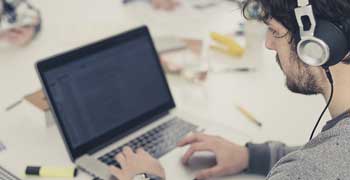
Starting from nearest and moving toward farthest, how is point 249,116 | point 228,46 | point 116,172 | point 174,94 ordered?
point 116,172 < point 249,116 < point 174,94 < point 228,46

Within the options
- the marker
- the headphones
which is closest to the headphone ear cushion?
the headphones

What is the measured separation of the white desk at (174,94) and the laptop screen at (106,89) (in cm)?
9

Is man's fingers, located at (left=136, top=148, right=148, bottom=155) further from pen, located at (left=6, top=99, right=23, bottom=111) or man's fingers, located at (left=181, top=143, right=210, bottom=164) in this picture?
pen, located at (left=6, top=99, right=23, bottom=111)

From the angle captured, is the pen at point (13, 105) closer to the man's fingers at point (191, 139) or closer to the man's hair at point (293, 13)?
the man's fingers at point (191, 139)

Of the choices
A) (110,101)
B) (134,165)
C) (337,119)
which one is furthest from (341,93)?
(110,101)

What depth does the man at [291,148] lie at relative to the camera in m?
0.75

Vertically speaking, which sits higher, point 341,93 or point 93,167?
point 341,93

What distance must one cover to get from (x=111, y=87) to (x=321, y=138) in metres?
0.56

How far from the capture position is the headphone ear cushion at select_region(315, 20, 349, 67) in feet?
2.63

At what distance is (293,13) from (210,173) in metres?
0.39

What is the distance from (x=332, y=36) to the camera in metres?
0.80

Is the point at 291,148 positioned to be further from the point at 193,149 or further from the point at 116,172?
the point at 116,172

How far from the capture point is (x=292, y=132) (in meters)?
1.24

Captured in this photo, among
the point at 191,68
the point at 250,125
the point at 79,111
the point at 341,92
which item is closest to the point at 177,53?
the point at 191,68
